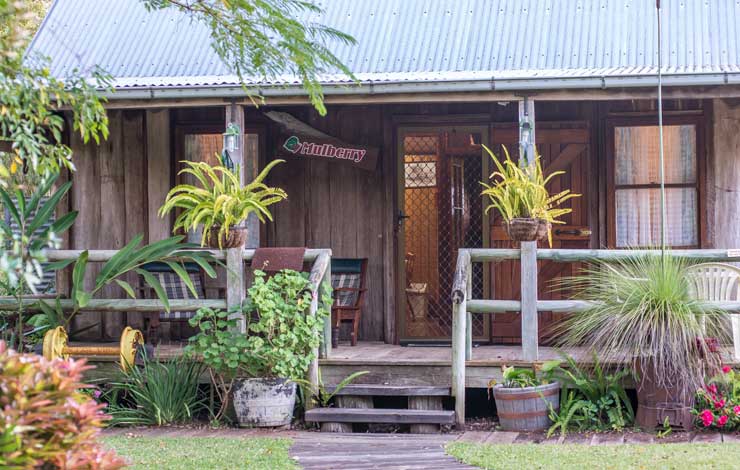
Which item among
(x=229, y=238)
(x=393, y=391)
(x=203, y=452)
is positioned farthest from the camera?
(x=229, y=238)

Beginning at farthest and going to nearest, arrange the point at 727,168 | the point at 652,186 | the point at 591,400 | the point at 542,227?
the point at 652,186
the point at 727,168
the point at 542,227
the point at 591,400

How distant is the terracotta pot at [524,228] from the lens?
26.9 ft

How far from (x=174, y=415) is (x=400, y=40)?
470cm

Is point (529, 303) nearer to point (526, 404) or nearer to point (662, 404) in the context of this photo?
point (526, 404)

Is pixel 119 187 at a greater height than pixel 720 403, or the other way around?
pixel 119 187

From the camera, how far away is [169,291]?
32.9 ft

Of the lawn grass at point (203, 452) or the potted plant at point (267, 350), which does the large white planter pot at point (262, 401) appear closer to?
the potted plant at point (267, 350)

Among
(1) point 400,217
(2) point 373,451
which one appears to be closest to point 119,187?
(1) point 400,217

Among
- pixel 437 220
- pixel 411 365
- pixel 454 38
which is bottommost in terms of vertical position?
pixel 411 365

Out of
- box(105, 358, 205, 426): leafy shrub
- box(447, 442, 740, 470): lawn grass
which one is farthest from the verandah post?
box(447, 442, 740, 470): lawn grass

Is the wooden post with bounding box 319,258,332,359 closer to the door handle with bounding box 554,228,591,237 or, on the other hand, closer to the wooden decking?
the wooden decking

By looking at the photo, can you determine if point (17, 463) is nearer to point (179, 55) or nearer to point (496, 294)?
point (496, 294)

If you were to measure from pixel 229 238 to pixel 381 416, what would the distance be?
1908 mm

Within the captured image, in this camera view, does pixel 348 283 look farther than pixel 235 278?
Yes
